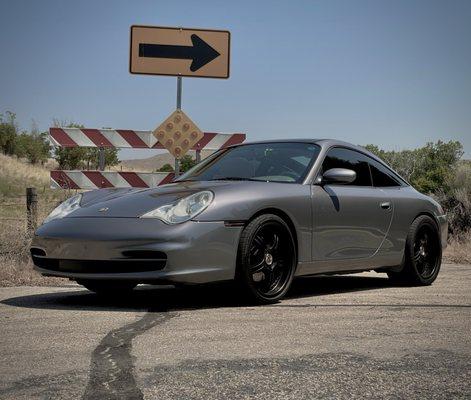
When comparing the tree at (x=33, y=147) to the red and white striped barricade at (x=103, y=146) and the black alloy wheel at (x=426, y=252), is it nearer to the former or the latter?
the red and white striped barricade at (x=103, y=146)

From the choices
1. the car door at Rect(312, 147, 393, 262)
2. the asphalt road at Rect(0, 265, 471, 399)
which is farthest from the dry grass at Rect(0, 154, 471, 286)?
the car door at Rect(312, 147, 393, 262)

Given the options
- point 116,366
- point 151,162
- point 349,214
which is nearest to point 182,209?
point 349,214

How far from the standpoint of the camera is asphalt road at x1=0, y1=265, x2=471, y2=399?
3430 mm

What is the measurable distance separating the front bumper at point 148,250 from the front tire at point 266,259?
0.09m

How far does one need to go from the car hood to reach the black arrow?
14.8 ft

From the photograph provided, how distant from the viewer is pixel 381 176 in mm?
7715

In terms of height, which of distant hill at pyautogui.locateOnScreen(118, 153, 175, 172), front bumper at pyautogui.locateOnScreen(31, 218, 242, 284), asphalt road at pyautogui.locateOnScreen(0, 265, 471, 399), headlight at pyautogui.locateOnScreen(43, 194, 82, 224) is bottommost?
distant hill at pyautogui.locateOnScreen(118, 153, 175, 172)

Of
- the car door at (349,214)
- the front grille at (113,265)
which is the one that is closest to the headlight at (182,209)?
the front grille at (113,265)

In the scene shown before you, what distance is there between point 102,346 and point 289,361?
107 centimetres

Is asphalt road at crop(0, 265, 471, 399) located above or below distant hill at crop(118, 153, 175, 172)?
above

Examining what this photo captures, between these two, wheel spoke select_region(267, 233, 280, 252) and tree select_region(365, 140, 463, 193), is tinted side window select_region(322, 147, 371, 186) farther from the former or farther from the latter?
tree select_region(365, 140, 463, 193)

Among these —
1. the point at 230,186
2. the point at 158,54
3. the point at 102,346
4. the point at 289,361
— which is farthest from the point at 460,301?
the point at 158,54

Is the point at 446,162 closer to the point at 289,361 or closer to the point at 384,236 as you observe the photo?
the point at 384,236

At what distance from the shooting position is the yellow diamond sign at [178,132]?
1042cm
